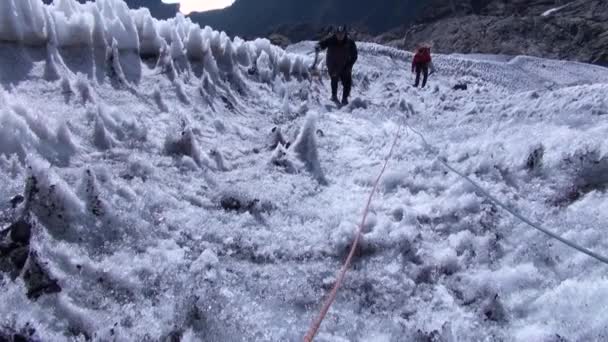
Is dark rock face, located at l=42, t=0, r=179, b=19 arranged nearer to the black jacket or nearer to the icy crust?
the black jacket

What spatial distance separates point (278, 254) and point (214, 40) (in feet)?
21.7

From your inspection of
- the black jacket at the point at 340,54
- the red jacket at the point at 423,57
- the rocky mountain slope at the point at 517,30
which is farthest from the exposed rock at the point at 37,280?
the rocky mountain slope at the point at 517,30

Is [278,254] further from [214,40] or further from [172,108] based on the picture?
[214,40]

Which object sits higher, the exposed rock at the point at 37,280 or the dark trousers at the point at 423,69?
the exposed rock at the point at 37,280

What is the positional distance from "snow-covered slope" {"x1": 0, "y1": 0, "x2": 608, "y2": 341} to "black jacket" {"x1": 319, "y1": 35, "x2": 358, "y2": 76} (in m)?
3.77

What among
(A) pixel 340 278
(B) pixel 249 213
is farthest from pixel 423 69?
(A) pixel 340 278

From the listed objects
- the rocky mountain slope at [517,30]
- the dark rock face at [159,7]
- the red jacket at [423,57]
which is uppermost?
the red jacket at [423,57]

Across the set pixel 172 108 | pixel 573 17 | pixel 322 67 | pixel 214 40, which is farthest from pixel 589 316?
pixel 573 17

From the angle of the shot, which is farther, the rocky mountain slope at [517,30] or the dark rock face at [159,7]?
the dark rock face at [159,7]

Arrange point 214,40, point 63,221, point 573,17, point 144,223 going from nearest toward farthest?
point 63,221, point 144,223, point 214,40, point 573,17

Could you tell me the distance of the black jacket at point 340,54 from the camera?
10.5 metres

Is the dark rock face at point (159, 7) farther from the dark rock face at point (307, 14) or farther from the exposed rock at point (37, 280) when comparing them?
the exposed rock at point (37, 280)

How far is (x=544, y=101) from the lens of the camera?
6.50 m

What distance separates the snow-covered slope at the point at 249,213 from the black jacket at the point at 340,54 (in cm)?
377
